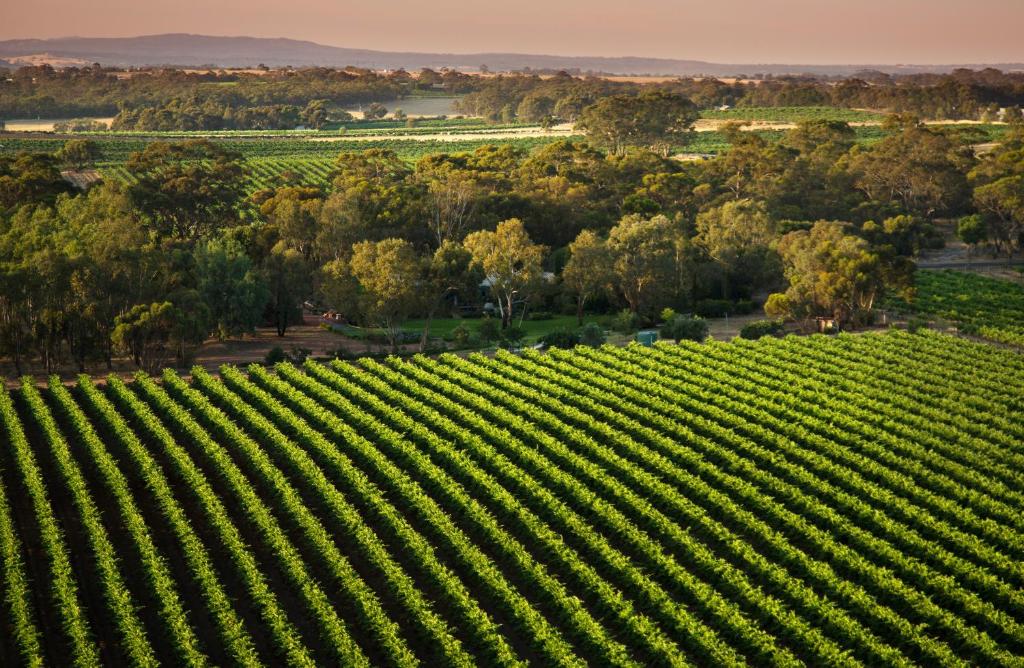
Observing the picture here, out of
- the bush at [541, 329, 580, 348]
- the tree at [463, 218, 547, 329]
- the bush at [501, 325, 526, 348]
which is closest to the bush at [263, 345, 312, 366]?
the bush at [501, 325, 526, 348]

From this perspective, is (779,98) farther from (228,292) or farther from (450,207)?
(228,292)

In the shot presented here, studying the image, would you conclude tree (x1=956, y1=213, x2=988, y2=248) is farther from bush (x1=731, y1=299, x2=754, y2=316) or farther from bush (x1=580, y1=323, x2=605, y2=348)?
bush (x1=580, y1=323, x2=605, y2=348)

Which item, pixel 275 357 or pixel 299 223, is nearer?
pixel 275 357

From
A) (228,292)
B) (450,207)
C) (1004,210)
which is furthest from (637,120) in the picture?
(228,292)

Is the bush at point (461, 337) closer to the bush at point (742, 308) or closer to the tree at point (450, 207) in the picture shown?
the bush at point (742, 308)

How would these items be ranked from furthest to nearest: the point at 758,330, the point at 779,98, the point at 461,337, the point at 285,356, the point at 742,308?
the point at 779,98 → the point at 742,308 → the point at 758,330 → the point at 461,337 → the point at 285,356

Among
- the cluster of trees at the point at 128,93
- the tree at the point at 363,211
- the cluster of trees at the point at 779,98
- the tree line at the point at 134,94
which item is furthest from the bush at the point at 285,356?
the cluster of trees at the point at 128,93

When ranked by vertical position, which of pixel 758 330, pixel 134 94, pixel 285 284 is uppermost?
pixel 134 94
